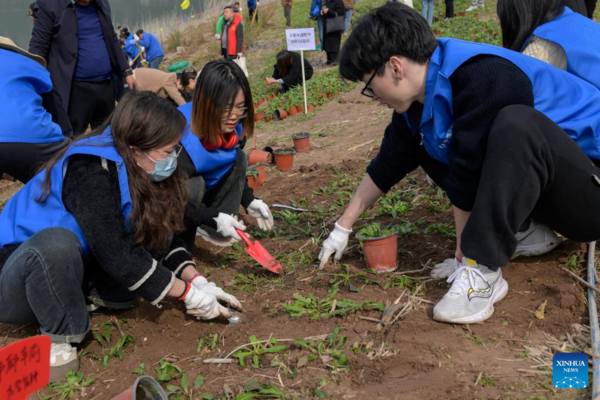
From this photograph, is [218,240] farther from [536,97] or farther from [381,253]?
[536,97]

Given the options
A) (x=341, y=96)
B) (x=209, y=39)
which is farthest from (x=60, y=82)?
(x=209, y=39)

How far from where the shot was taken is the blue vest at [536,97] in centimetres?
222

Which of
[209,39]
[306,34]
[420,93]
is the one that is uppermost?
[420,93]

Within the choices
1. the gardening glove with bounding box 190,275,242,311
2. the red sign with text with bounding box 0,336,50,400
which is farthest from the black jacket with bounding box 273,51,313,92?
the red sign with text with bounding box 0,336,50,400

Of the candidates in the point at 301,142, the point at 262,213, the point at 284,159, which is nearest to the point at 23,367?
the point at 262,213

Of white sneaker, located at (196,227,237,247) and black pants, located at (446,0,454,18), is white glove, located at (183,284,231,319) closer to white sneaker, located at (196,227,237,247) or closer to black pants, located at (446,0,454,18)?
white sneaker, located at (196,227,237,247)

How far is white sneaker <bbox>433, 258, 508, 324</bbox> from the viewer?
2230mm

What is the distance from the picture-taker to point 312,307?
2.59 meters

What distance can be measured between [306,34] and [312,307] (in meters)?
6.57

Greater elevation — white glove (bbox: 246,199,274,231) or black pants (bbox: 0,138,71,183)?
black pants (bbox: 0,138,71,183)

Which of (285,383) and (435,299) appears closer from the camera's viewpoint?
(285,383)

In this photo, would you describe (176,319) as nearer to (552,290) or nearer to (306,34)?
(552,290)

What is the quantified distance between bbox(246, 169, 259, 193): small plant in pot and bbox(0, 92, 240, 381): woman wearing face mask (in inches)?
89.6

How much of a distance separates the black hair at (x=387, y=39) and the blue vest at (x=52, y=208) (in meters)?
1.11
